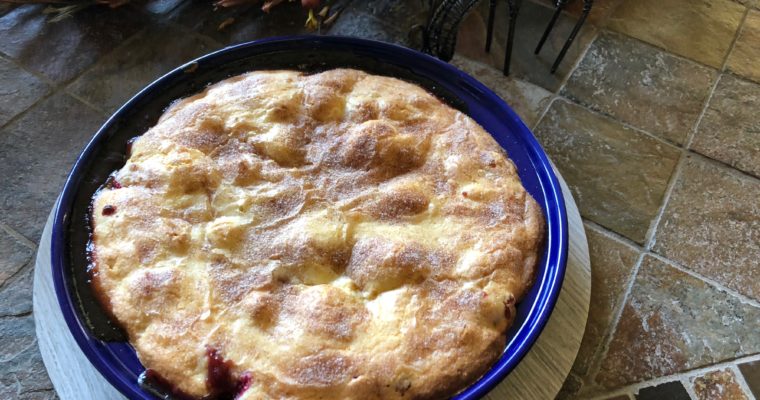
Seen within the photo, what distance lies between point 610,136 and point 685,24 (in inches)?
27.9

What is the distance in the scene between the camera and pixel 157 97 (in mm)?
1358

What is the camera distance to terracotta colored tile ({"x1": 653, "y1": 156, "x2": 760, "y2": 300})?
1544 millimetres

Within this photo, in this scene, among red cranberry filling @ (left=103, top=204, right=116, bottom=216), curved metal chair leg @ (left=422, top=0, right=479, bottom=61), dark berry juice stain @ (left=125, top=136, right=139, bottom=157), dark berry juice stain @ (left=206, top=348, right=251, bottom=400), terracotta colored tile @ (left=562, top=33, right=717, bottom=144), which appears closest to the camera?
dark berry juice stain @ (left=206, top=348, right=251, bottom=400)

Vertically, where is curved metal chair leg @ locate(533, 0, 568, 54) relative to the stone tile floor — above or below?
above

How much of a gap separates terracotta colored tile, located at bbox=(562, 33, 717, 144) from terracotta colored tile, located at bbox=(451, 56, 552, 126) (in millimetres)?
99

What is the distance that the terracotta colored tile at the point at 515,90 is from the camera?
6.19ft

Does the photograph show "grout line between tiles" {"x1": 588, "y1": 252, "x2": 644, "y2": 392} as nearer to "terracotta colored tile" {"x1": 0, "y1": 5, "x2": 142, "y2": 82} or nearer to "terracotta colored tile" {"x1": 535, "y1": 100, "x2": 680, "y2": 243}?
"terracotta colored tile" {"x1": 535, "y1": 100, "x2": 680, "y2": 243}

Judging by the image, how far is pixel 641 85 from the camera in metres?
1.97

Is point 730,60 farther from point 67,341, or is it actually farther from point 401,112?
point 67,341

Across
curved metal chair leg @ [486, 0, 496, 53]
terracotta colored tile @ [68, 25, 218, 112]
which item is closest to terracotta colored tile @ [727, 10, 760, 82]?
curved metal chair leg @ [486, 0, 496, 53]

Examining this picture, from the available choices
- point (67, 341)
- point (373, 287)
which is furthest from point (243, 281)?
point (67, 341)

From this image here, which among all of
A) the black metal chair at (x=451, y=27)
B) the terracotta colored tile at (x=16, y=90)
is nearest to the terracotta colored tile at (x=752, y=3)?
the black metal chair at (x=451, y=27)

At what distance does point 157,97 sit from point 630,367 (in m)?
1.27

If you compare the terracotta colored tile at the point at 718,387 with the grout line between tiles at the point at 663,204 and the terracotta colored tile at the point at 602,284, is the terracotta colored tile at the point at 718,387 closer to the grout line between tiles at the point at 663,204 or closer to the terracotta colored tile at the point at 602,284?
the terracotta colored tile at the point at 602,284
